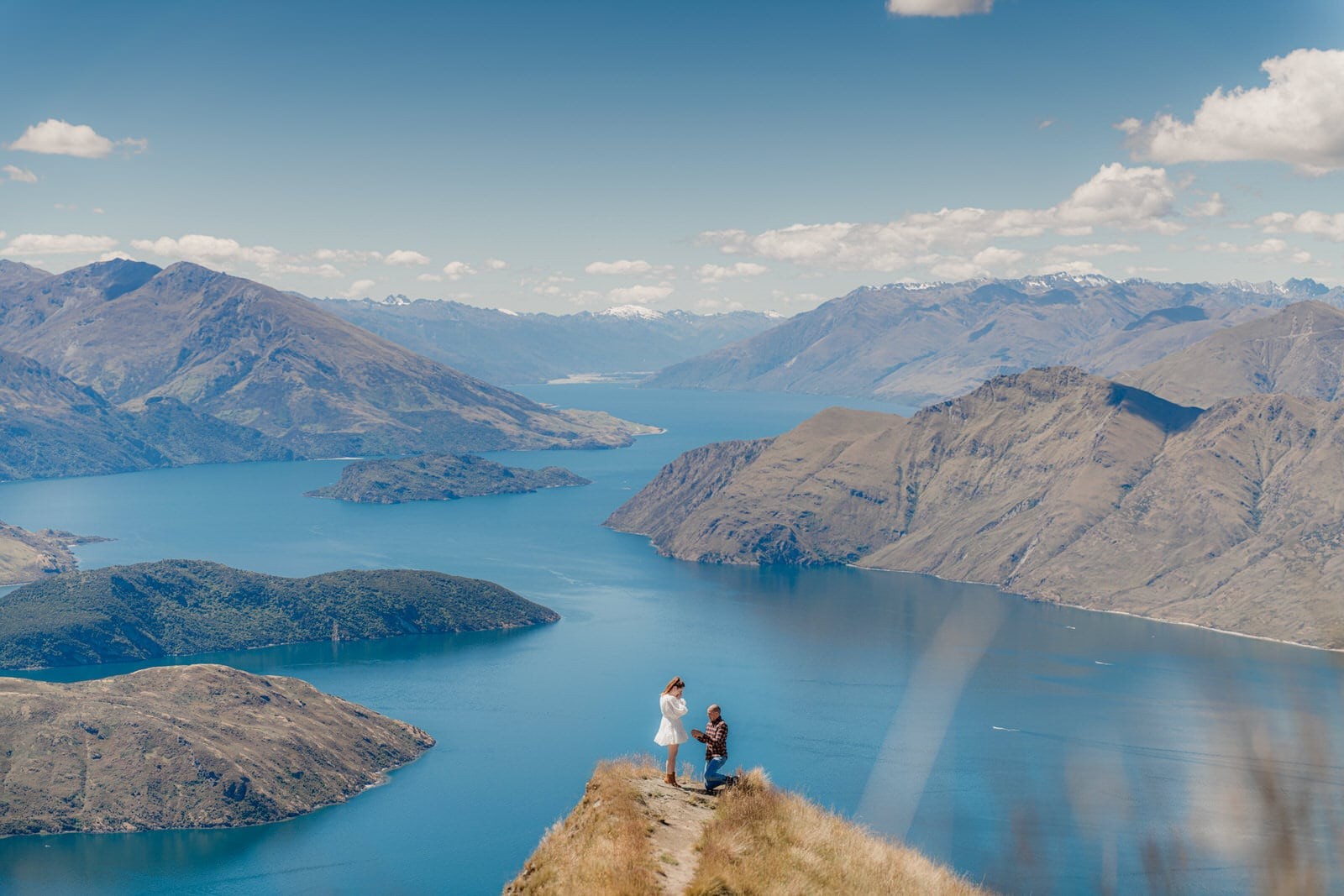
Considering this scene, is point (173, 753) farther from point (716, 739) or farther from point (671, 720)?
point (716, 739)

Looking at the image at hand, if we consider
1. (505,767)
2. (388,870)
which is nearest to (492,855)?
(388,870)

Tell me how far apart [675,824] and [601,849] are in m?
2.73

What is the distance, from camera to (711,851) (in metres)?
29.4

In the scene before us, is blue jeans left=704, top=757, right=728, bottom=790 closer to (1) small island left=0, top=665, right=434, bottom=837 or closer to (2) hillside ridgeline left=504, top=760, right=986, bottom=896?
(2) hillside ridgeline left=504, top=760, right=986, bottom=896

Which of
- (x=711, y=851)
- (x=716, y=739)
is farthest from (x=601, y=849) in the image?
(x=716, y=739)

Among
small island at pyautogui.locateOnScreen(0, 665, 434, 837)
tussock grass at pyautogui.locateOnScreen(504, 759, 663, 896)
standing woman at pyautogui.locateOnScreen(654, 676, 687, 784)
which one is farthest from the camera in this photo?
→ small island at pyautogui.locateOnScreen(0, 665, 434, 837)

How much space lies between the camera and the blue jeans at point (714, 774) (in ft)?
109

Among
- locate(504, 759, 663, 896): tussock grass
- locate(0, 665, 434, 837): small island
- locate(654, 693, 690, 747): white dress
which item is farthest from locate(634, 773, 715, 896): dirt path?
locate(0, 665, 434, 837): small island

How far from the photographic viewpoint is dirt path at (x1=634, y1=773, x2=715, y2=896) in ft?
94.8

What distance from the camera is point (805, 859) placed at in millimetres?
29641

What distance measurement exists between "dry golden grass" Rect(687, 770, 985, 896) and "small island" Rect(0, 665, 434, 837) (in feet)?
453

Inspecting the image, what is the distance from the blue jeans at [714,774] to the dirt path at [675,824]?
1.14 ft

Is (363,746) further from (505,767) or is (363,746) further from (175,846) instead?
(175,846)

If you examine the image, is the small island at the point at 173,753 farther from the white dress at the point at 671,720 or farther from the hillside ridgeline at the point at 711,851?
the hillside ridgeline at the point at 711,851
